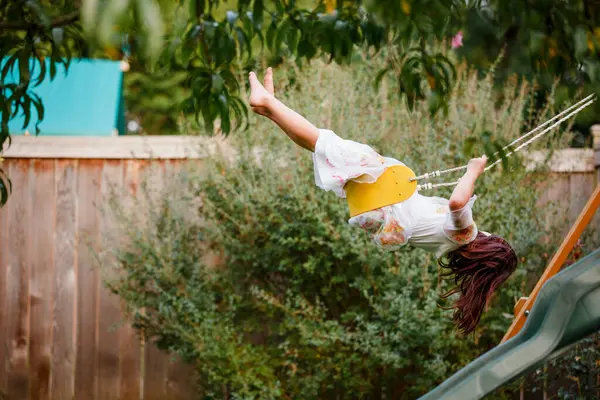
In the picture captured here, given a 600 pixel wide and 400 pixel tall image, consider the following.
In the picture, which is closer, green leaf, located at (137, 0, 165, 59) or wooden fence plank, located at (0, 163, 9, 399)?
green leaf, located at (137, 0, 165, 59)

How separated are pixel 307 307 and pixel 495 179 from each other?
1211 mm

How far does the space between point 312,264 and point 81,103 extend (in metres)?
2.89

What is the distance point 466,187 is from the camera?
226 centimetres

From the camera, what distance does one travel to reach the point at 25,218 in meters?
4.81

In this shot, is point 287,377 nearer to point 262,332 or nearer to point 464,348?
point 262,332

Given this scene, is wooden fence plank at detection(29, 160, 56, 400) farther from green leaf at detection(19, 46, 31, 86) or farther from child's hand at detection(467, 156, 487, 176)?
child's hand at detection(467, 156, 487, 176)

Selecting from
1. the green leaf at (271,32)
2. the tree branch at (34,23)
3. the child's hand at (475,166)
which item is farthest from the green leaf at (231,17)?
the child's hand at (475,166)

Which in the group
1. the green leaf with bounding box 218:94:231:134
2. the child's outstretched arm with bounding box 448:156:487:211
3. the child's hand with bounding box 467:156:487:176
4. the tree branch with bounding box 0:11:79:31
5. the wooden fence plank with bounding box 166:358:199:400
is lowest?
the wooden fence plank with bounding box 166:358:199:400

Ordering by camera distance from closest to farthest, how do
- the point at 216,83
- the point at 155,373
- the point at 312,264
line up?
the point at 216,83 → the point at 312,264 → the point at 155,373

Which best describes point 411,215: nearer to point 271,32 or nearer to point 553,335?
point 271,32

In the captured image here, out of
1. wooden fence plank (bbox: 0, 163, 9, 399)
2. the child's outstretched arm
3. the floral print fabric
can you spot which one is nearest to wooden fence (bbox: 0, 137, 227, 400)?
wooden fence plank (bbox: 0, 163, 9, 399)

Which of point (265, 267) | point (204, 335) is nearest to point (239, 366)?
point (204, 335)

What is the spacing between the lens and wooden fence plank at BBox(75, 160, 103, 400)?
15.7ft

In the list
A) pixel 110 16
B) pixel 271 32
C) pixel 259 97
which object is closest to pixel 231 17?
pixel 271 32
